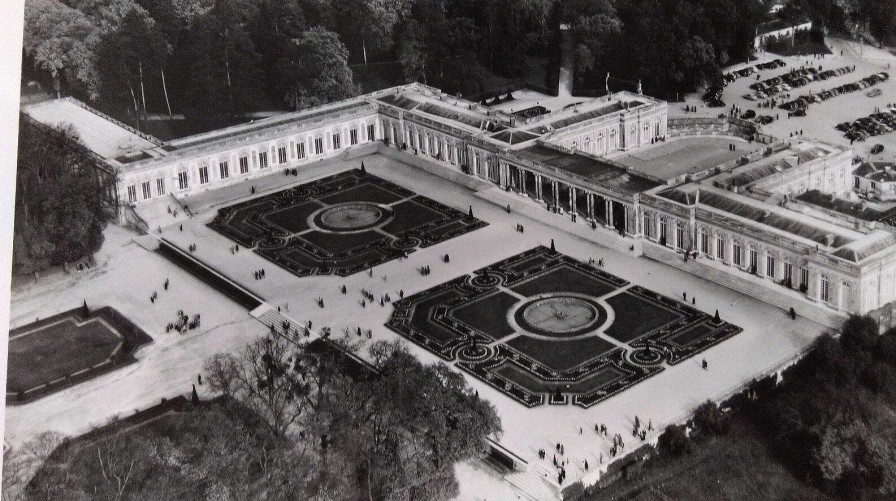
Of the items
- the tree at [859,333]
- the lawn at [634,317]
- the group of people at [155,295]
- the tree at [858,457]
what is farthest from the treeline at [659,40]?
the tree at [858,457]

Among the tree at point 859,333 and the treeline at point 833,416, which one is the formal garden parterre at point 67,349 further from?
the tree at point 859,333

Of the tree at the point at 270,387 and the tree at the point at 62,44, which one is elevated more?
the tree at the point at 62,44

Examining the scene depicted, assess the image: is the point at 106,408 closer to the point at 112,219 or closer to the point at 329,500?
the point at 329,500

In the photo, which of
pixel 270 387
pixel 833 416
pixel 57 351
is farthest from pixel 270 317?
pixel 833 416

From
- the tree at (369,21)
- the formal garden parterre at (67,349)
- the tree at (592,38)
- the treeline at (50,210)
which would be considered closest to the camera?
the formal garden parterre at (67,349)

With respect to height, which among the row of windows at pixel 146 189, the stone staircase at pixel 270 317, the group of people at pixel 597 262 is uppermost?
the row of windows at pixel 146 189

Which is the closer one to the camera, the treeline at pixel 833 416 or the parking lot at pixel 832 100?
the treeline at pixel 833 416

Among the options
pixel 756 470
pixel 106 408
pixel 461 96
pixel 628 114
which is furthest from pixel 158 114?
pixel 756 470
